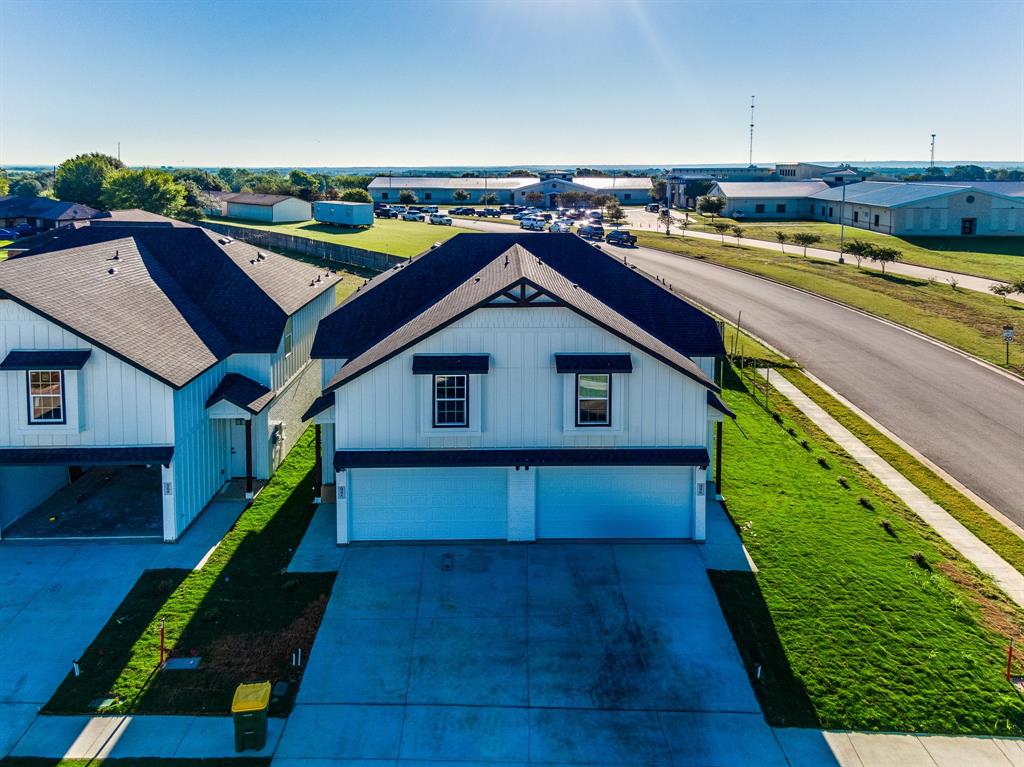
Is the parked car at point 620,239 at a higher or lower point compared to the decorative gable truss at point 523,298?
higher

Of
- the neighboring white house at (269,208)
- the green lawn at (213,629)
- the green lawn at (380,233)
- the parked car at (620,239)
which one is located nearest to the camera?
the green lawn at (213,629)

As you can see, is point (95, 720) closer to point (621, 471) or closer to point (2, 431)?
point (2, 431)

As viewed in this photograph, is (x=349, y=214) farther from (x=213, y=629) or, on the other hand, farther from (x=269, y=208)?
(x=213, y=629)

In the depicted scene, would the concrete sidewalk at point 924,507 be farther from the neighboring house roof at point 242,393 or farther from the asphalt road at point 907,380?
the neighboring house roof at point 242,393

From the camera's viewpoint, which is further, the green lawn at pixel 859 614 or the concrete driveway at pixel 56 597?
the concrete driveway at pixel 56 597

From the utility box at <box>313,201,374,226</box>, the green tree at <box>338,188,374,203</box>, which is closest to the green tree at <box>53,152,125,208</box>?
the green tree at <box>338,188,374,203</box>

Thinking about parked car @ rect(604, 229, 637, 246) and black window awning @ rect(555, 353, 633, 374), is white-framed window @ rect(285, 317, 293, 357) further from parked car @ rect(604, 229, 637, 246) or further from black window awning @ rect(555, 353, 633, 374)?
parked car @ rect(604, 229, 637, 246)

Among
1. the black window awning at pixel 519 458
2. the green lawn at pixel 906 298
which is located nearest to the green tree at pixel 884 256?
the green lawn at pixel 906 298
